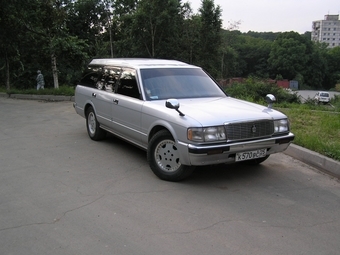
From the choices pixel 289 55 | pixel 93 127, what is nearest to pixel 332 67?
pixel 289 55

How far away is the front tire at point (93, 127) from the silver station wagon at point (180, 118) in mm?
190

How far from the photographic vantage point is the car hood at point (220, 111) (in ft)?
15.9

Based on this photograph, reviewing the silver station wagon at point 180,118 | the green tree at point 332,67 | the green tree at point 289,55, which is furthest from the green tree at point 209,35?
the green tree at point 332,67

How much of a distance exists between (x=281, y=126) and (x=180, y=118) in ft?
5.24

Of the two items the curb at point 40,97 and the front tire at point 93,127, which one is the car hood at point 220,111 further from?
the curb at point 40,97

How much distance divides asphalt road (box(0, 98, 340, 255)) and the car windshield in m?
1.27

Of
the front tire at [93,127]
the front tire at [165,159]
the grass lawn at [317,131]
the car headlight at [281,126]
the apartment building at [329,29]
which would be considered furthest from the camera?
the apartment building at [329,29]

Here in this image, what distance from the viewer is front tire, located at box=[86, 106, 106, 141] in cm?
750

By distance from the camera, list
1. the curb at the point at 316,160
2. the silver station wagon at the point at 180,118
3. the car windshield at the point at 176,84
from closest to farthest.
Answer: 1. the silver station wagon at the point at 180,118
2. the curb at the point at 316,160
3. the car windshield at the point at 176,84

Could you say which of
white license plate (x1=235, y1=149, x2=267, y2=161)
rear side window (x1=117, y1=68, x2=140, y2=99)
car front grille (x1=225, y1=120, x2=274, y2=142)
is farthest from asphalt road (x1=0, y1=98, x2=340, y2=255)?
rear side window (x1=117, y1=68, x2=140, y2=99)

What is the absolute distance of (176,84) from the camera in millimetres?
6156

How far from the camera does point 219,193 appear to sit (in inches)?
188

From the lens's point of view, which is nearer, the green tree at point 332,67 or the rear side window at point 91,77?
the rear side window at point 91,77

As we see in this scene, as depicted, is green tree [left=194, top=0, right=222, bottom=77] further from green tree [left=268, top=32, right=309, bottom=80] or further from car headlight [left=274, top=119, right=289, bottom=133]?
green tree [left=268, top=32, right=309, bottom=80]
